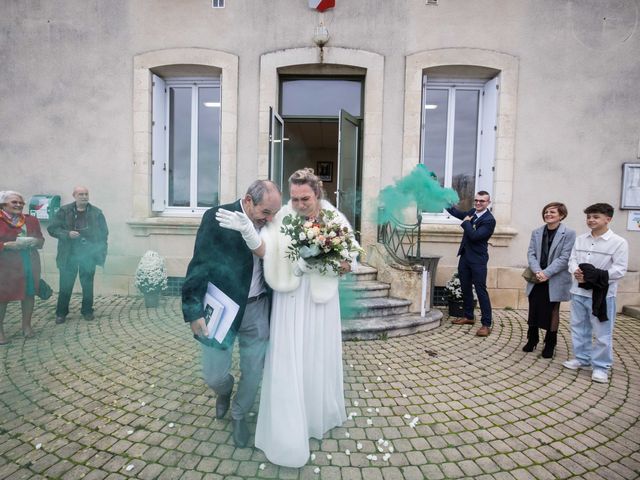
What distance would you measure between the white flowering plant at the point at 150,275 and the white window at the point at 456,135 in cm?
559

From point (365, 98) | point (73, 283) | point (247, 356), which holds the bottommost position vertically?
point (73, 283)

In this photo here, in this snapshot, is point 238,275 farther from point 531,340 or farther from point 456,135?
point 456,135

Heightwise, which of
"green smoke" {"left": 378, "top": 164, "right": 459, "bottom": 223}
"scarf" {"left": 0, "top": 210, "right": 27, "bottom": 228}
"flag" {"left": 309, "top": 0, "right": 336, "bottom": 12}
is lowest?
"scarf" {"left": 0, "top": 210, "right": 27, "bottom": 228}

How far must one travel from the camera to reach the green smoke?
233 inches

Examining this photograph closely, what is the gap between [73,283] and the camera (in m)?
5.16

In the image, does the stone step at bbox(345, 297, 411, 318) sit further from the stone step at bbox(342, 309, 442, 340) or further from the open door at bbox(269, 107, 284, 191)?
the open door at bbox(269, 107, 284, 191)

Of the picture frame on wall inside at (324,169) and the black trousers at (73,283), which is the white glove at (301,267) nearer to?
the black trousers at (73,283)

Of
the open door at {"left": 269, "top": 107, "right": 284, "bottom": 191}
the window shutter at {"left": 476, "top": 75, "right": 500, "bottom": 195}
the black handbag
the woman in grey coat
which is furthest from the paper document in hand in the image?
the window shutter at {"left": 476, "top": 75, "right": 500, "bottom": 195}

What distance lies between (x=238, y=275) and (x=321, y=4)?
6257 millimetres

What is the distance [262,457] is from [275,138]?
5.42m

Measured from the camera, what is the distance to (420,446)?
265cm

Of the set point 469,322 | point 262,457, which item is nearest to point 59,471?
point 262,457

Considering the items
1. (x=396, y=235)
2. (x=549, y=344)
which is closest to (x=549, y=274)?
(x=549, y=344)

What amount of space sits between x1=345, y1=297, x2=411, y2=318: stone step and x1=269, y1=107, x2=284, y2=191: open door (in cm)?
294
